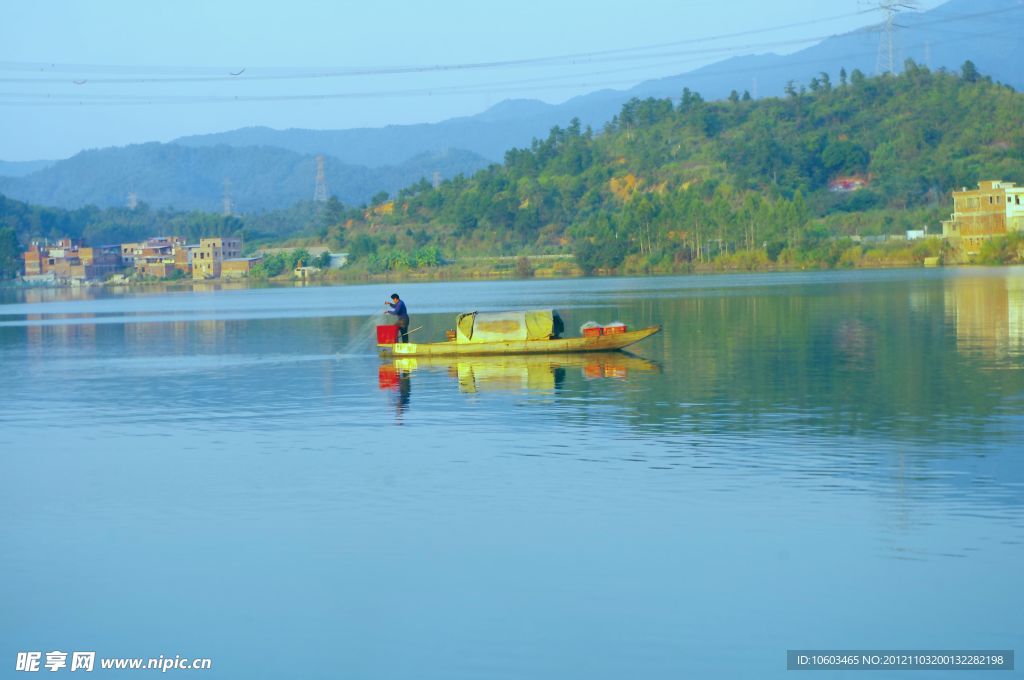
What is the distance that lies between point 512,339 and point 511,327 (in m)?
0.31

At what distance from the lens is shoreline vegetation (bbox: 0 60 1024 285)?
120188 mm

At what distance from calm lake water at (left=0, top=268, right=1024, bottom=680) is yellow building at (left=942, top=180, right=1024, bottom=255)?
275 feet

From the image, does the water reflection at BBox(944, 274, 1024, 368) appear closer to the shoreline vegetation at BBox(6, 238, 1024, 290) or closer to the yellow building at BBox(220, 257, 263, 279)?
the shoreline vegetation at BBox(6, 238, 1024, 290)

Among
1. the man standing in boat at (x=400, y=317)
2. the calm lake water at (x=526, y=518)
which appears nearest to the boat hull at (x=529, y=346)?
the man standing in boat at (x=400, y=317)

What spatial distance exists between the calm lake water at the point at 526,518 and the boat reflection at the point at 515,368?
25 cm

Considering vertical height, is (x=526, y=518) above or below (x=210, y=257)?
below

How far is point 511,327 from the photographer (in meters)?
34.4

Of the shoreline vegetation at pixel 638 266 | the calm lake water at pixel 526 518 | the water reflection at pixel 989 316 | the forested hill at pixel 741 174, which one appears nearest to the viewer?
the calm lake water at pixel 526 518

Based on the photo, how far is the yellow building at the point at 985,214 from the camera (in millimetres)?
107562

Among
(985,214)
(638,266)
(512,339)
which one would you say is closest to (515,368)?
(512,339)

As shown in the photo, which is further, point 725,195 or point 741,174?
point 741,174

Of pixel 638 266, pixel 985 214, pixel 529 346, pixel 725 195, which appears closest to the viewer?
pixel 529 346

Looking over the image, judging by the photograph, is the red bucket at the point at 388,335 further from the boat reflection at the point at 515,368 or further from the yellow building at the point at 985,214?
the yellow building at the point at 985,214

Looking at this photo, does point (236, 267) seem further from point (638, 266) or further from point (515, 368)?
point (515, 368)
